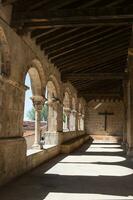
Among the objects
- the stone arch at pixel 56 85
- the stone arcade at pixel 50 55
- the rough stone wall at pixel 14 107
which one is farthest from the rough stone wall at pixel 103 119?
the rough stone wall at pixel 14 107

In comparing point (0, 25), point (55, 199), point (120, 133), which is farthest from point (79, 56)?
point (120, 133)

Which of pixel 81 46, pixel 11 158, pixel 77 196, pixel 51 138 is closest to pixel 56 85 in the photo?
pixel 51 138

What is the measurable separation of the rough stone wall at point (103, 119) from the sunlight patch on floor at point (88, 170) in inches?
581

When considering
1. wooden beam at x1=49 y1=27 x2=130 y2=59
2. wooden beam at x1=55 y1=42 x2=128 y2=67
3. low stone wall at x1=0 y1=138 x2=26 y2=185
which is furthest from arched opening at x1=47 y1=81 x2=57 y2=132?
low stone wall at x1=0 y1=138 x2=26 y2=185

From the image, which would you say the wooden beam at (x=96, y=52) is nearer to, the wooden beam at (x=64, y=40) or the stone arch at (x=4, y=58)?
the wooden beam at (x=64, y=40)

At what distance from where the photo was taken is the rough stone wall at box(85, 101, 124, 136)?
2297cm

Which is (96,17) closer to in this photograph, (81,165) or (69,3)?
(69,3)

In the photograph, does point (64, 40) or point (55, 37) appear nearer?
point (55, 37)

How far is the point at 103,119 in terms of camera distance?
75.7ft

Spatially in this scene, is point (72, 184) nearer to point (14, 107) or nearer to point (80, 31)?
point (14, 107)

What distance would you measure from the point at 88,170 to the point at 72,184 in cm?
189

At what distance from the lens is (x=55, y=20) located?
607 cm

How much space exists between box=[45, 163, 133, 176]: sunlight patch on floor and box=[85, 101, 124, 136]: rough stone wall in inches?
581

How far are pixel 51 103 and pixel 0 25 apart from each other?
6273 millimetres
